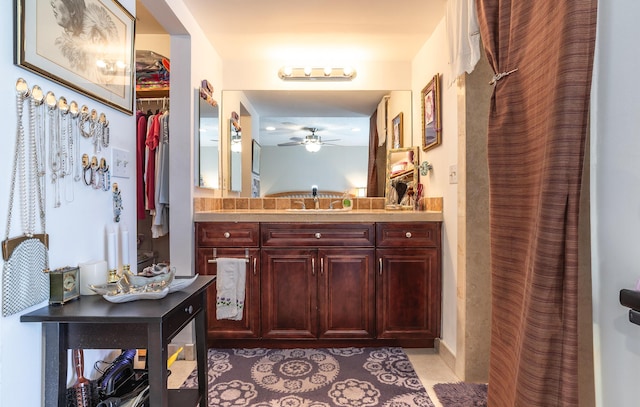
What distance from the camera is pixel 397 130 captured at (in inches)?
114

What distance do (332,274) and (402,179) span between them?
1.05 meters

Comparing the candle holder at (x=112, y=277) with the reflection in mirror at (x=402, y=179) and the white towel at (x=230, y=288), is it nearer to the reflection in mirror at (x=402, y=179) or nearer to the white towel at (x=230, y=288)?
the white towel at (x=230, y=288)

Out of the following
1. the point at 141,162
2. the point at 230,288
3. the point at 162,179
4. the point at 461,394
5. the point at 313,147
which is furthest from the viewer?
the point at 313,147

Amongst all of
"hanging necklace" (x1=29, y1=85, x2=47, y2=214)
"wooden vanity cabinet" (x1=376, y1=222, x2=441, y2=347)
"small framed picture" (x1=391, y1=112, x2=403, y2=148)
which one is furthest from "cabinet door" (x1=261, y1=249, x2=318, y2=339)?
"hanging necklace" (x1=29, y1=85, x2=47, y2=214)

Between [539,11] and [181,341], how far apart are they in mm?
2555

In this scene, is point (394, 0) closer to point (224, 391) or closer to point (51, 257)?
point (51, 257)

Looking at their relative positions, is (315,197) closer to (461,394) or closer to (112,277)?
(461,394)

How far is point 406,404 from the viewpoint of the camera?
1697 millimetres

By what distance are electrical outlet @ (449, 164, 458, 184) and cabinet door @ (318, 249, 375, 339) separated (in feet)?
2.29

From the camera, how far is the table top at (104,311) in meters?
0.90

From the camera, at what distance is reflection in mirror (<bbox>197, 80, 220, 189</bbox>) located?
7.68 ft

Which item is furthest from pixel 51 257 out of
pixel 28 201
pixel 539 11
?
pixel 539 11

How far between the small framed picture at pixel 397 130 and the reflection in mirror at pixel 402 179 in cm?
9

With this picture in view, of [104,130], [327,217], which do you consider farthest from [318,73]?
[104,130]
